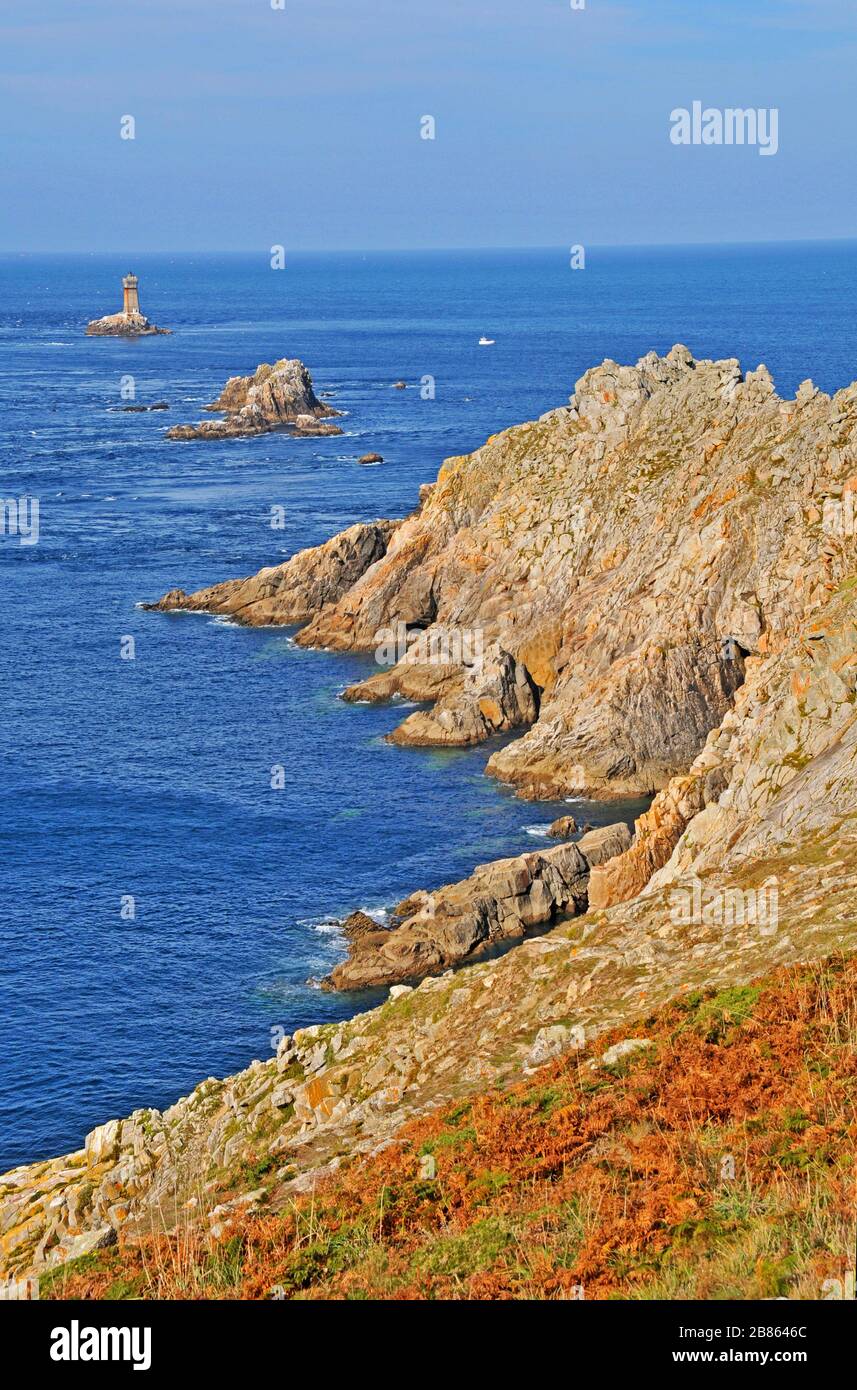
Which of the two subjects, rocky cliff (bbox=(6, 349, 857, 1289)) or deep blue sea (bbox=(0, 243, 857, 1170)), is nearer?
rocky cliff (bbox=(6, 349, 857, 1289))

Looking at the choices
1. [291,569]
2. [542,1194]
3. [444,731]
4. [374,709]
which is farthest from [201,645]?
[542,1194]


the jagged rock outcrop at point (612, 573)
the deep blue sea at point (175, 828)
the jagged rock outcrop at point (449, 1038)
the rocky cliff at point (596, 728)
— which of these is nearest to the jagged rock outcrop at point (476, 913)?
the rocky cliff at point (596, 728)

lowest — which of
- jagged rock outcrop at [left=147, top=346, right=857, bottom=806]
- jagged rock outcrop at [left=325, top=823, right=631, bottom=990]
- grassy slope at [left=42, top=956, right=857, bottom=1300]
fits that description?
jagged rock outcrop at [left=325, top=823, right=631, bottom=990]

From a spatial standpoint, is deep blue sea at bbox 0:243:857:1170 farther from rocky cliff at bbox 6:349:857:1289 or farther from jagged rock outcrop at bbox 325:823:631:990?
rocky cliff at bbox 6:349:857:1289

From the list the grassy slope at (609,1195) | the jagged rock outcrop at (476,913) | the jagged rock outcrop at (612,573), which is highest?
the jagged rock outcrop at (612,573)

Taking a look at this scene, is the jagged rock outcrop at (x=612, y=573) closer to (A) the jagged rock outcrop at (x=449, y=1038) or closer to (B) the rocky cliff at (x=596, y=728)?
(B) the rocky cliff at (x=596, y=728)

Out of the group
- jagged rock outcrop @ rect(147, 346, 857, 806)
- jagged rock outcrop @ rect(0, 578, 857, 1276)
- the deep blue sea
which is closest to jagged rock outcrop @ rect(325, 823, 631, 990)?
the deep blue sea

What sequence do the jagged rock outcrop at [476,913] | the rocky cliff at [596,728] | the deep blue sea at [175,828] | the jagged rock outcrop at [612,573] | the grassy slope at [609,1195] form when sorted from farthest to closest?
1. the jagged rock outcrop at [612,573]
2. the jagged rock outcrop at [476,913]
3. the deep blue sea at [175,828]
4. the rocky cliff at [596,728]
5. the grassy slope at [609,1195]
